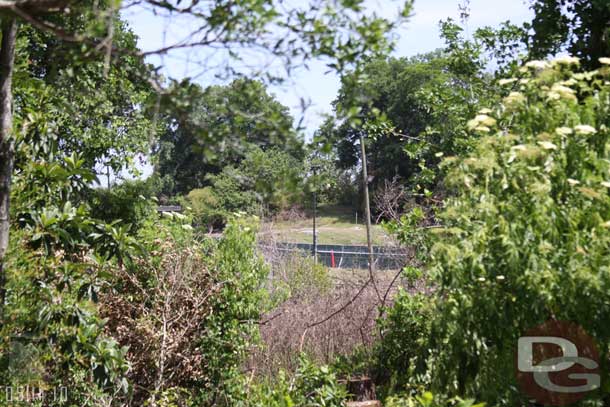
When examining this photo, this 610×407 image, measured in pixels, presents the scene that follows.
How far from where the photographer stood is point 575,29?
6066 mm

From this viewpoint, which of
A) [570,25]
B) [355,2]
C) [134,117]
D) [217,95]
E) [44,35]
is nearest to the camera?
[355,2]

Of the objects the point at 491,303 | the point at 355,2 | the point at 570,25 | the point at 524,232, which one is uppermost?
the point at 570,25

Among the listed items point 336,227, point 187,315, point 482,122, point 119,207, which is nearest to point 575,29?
point 482,122

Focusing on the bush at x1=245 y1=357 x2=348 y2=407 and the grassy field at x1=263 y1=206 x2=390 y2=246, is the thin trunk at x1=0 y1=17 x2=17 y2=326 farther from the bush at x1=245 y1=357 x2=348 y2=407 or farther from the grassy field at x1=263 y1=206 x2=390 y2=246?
the grassy field at x1=263 y1=206 x2=390 y2=246

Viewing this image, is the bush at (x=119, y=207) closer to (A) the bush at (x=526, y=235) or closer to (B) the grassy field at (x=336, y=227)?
(A) the bush at (x=526, y=235)

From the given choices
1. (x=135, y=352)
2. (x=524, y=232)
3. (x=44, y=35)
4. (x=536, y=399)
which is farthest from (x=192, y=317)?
(x=44, y=35)

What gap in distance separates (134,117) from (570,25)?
7193 mm

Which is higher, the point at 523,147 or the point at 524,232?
the point at 523,147

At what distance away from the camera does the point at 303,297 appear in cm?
1036

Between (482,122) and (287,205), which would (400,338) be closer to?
(287,205)

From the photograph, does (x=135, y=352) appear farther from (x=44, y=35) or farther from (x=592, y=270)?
(x=44, y=35)

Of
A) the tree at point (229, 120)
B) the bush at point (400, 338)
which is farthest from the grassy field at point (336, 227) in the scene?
the tree at point (229, 120)

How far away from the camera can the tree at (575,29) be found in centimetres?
571

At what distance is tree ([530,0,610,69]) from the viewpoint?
5.71 meters
